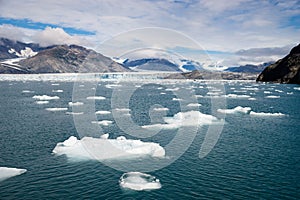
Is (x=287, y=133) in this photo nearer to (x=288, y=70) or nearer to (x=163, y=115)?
(x=163, y=115)

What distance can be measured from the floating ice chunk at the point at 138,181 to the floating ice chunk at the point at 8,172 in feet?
20.9

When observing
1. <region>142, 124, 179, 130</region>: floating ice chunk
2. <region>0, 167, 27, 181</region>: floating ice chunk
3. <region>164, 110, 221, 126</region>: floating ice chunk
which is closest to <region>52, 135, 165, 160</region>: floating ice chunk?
<region>0, 167, 27, 181</region>: floating ice chunk

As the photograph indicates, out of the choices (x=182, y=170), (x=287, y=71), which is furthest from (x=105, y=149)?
(x=287, y=71)

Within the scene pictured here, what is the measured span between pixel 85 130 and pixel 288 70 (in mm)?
137409

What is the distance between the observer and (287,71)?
142 metres

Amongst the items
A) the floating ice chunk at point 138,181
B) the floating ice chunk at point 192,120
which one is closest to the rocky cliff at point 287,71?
the floating ice chunk at point 192,120

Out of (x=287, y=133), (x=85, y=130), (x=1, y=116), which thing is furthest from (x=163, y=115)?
(x=1, y=116)

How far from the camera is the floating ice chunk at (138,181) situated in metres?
15.4

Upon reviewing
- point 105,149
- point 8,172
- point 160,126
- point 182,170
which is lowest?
point 182,170

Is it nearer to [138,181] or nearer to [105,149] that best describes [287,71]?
[105,149]

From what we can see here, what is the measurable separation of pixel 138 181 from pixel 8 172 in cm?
797

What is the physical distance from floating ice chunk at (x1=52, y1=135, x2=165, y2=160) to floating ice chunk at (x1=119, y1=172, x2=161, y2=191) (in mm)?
3702

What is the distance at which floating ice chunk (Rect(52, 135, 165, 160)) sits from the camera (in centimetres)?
2030

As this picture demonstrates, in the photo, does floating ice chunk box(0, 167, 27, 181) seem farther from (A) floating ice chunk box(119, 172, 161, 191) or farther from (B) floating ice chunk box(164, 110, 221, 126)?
(B) floating ice chunk box(164, 110, 221, 126)
